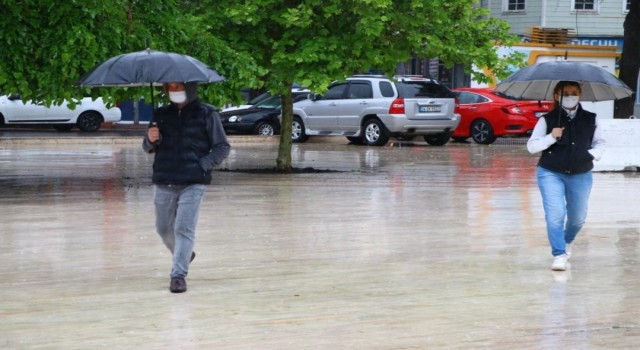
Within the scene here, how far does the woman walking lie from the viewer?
10828 millimetres

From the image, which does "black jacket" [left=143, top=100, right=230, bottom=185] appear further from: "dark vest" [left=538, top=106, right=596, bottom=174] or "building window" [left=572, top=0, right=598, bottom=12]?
"building window" [left=572, top=0, right=598, bottom=12]

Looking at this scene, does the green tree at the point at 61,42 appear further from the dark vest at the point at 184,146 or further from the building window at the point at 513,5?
the building window at the point at 513,5

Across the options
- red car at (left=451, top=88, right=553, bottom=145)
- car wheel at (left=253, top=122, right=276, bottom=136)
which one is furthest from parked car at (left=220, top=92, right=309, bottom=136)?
red car at (left=451, top=88, right=553, bottom=145)

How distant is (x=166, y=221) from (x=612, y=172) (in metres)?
14.7

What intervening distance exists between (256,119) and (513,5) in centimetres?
1471

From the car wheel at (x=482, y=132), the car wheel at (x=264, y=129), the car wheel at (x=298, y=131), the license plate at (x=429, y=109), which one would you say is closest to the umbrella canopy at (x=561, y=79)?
the license plate at (x=429, y=109)

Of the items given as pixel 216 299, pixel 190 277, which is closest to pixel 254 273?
pixel 190 277

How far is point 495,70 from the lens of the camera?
22281 millimetres

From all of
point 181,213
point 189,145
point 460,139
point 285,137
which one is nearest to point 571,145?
point 189,145

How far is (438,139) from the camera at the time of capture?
34031mm

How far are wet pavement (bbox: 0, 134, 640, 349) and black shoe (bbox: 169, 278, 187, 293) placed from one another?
3.9 inches

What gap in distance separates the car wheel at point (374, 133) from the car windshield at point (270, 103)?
16.1ft

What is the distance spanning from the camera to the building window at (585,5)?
4791 centimetres

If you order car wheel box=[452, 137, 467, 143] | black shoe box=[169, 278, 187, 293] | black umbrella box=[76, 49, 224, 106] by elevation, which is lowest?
car wheel box=[452, 137, 467, 143]
